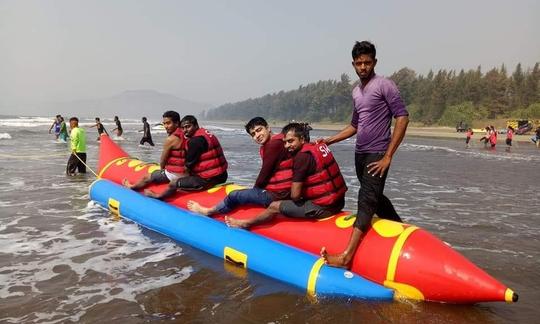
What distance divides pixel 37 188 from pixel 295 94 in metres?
132

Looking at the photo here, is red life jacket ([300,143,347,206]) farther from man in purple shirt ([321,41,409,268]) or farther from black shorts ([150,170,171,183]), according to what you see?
black shorts ([150,170,171,183])

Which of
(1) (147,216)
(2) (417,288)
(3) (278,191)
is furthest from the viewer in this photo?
(1) (147,216)

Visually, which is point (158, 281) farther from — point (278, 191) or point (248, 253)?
point (278, 191)

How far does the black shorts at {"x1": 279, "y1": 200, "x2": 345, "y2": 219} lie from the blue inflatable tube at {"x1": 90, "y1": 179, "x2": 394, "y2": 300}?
37 cm

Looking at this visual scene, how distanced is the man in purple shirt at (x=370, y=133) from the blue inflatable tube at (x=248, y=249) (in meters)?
0.20

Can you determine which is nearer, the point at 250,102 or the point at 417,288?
the point at 417,288

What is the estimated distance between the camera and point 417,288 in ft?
12.1

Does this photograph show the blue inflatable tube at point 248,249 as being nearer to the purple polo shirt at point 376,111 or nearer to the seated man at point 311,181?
the seated man at point 311,181

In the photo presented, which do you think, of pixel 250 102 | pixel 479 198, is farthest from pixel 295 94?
pixel 479 198

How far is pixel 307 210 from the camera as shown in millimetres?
4473

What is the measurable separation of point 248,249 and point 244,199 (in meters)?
0.76

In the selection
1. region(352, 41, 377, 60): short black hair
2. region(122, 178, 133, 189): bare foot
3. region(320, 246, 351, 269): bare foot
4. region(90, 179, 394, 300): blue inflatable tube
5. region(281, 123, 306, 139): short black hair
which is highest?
region(352, 41, 377, 60): short black hair

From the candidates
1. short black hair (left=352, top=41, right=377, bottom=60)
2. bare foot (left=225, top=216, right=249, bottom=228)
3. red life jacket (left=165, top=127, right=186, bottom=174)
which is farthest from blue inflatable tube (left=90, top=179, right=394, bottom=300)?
short black hair (left=352, top=41, right=377, bottom=60)

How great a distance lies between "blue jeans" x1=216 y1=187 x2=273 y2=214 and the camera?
491cm
